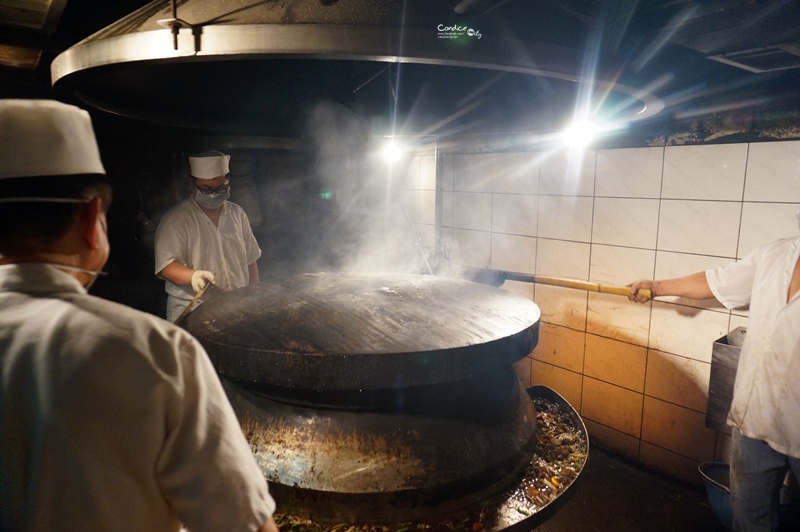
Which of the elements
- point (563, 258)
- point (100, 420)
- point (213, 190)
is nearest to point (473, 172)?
point (563, 258)

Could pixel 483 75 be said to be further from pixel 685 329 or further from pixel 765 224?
pixel 685 329

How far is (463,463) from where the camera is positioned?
A: 1.86 metres

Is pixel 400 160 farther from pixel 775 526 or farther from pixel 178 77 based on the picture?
pixel 775 526

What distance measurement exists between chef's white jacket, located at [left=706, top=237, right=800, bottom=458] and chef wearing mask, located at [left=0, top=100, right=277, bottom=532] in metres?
2.66

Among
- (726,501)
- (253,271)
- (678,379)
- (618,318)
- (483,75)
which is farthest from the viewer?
(253,271)

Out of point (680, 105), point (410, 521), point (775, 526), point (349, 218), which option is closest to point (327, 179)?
point (349, 218)

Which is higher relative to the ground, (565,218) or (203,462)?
(565,218)

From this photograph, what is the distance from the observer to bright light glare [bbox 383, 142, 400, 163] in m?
4.95

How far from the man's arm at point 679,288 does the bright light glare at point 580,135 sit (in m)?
1.33

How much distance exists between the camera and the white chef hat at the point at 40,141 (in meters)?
0.96

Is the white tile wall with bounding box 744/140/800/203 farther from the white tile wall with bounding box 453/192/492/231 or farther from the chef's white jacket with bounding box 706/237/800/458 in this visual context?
the white tile wall with bounding box 453/192/492/231

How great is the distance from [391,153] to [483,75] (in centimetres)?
284

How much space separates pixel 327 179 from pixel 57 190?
232cm

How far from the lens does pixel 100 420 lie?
924 mm
